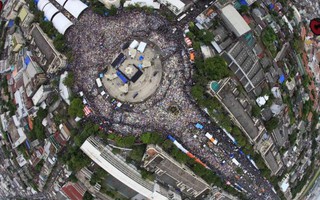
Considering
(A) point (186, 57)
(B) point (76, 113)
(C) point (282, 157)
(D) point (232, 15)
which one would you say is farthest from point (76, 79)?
(C) point (282, 157)

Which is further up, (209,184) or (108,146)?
(108,146)

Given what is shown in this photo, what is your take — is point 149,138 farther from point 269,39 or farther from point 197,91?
point 269,39

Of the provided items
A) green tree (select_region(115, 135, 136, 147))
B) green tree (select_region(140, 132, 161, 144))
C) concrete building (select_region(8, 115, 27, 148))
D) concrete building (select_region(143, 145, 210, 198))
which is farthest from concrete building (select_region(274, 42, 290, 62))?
concrete building (select_region(8, 115, 27, 148))

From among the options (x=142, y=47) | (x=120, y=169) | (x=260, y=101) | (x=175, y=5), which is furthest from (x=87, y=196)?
(x=175, y=5)

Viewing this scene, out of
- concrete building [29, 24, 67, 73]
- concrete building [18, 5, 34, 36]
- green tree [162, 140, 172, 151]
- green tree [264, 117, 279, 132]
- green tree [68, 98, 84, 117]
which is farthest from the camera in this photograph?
concrete building [18, 5, 34, 36]

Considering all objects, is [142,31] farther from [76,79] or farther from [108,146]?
[108,146]

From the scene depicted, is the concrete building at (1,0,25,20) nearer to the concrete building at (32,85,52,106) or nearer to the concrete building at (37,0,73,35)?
the concrete building at (37,0,73,35)
